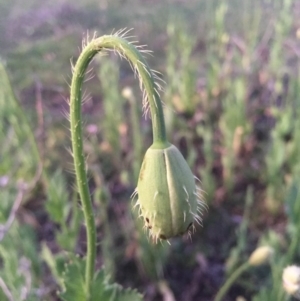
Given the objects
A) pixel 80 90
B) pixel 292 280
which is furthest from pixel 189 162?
pixel 80 90

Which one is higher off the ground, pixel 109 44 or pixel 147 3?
pixel 147 3

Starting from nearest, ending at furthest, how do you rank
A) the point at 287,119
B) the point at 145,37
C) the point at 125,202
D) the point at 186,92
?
the point at 287,119, the point at 125,202, the point at 186,92, the point at 145,37

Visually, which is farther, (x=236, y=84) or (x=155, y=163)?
(x=236, y=84)

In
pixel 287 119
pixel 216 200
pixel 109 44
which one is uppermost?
pixel 109 44

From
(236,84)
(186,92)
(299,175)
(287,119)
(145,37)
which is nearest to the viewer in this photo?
(299,175)

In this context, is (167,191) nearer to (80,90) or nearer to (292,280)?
(80,90)

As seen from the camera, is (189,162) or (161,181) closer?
(161,181)

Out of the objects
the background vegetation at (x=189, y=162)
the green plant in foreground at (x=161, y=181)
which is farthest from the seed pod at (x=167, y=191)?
the background vegetation at (x=189, y=162)

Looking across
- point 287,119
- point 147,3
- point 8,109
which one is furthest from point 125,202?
point 147,3

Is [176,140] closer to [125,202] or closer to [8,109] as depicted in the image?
[125,202]
